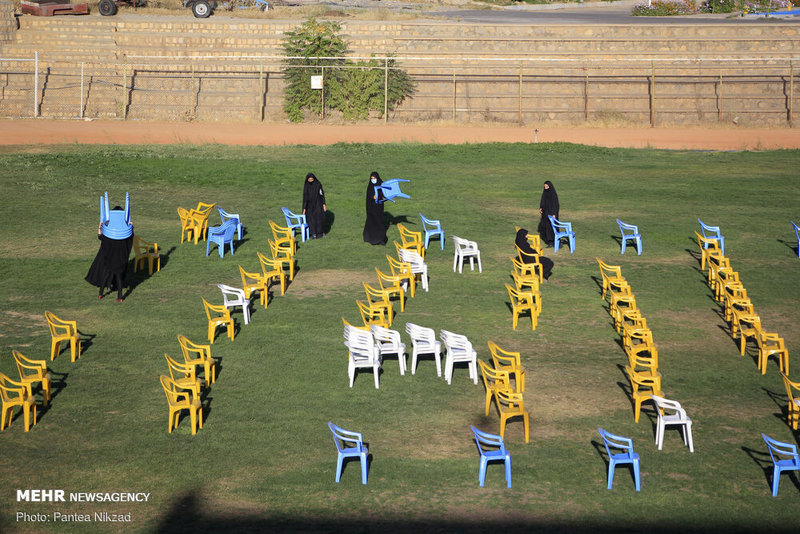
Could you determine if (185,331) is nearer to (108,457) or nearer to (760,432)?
(108,457)

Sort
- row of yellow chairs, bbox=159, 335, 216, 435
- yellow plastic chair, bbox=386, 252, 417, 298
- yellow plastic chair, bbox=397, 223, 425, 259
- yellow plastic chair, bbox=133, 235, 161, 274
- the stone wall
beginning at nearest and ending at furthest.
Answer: row of yellow chairs, bbox=159, 335, 216, 435 < yellow plastic chair, bbox=386, 252, 417, 298 < yellow plastic chair, bbox=133, 235, 161, 274 < yellow plastic chair, bbox=397, 223, 425, 259 < the stone wall

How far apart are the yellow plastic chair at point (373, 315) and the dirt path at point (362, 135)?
1786cm

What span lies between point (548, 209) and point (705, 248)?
320cm

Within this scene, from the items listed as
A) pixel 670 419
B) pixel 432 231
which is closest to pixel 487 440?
pixel 670 419

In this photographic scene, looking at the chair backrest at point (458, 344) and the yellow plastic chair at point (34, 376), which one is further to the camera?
the chair backrest at point (458, 344)

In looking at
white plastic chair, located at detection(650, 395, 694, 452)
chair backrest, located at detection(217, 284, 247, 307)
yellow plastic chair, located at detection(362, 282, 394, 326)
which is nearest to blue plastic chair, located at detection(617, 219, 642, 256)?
yellow plastic chair, located at detection(362, 282, 394, 326)

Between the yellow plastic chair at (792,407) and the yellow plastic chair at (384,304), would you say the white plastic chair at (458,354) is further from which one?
the yellow plastic chair at (792,407)

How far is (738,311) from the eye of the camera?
47.4 feet

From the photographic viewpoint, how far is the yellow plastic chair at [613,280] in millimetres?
15289

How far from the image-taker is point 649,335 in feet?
42.8

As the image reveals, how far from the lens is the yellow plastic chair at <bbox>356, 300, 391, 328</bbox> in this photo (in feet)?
45.5

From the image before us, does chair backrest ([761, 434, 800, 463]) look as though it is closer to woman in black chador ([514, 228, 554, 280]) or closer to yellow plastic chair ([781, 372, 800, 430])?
yellow plastic chair ([781, 372, 800, 430])

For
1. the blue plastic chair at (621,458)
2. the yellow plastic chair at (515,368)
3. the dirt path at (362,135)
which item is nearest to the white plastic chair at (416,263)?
the yellow plastic chair at (515,368)

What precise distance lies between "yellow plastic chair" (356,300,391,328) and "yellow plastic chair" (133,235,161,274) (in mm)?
4750
